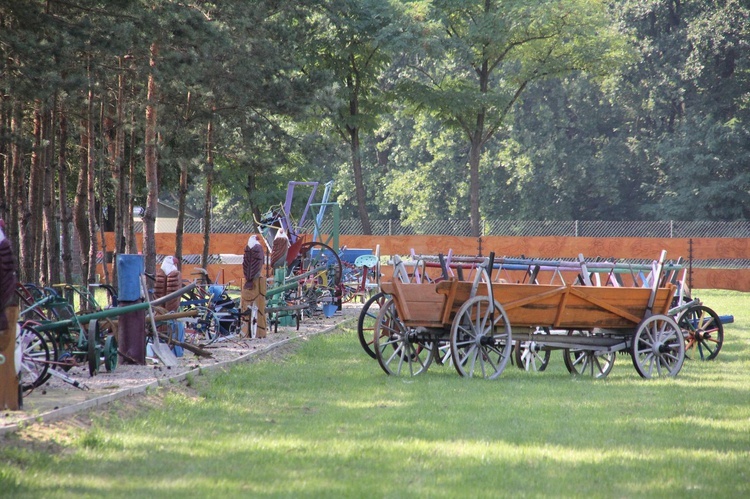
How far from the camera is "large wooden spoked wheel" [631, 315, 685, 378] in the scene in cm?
1214

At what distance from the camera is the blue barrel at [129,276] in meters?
11.3

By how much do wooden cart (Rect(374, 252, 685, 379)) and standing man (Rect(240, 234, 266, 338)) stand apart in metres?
3.91

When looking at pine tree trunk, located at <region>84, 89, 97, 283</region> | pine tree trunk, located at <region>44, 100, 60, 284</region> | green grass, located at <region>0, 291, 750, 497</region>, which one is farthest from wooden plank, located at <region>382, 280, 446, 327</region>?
pine tree trunk, located at <region>84, 89, 97, 283</region>

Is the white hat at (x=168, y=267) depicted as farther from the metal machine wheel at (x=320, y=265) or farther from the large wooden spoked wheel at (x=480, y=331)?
the metal machine wheel at (x=320, y=265)

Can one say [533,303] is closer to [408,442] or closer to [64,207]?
[408,442]

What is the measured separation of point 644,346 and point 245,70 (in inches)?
432

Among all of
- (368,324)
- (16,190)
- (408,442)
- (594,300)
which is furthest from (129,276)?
(16,190)

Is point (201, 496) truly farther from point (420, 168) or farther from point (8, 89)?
point (420, 168)

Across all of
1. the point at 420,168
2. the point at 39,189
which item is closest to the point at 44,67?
the point at 39,189

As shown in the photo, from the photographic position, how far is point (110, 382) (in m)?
10.2

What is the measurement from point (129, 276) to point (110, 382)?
60.5 inches

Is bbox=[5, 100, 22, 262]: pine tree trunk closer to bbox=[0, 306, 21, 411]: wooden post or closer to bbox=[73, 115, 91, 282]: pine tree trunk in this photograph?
bbox=[73, 115, 91, 282]: pine tree trunk

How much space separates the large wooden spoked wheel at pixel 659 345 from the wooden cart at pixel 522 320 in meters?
0.01

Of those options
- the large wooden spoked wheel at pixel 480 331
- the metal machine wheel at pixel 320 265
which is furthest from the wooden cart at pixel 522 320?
the metal machine wheel at pixel 320 265
